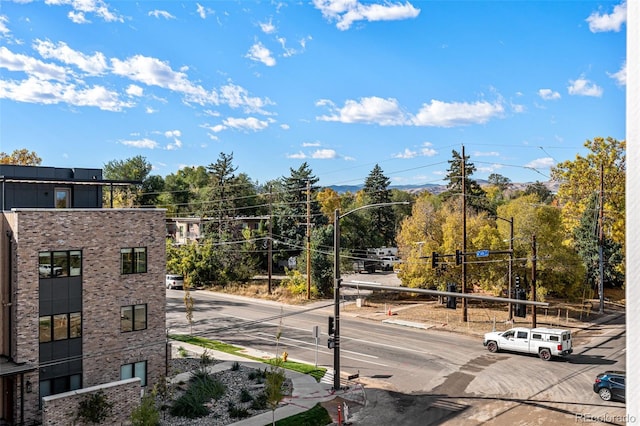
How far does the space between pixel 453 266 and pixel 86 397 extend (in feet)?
105

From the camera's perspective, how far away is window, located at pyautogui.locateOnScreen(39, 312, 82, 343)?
2048 cm

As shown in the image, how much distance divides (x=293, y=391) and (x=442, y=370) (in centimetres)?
833

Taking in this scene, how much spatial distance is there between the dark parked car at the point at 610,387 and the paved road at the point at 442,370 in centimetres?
36

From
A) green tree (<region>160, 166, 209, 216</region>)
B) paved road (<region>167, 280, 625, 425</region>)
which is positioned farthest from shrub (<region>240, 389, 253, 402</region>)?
green tree (<region>160, 166, 209, 216</region>)

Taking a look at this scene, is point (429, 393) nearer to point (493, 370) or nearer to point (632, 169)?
point (493, 370)

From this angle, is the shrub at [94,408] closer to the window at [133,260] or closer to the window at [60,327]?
the window at [60,327]

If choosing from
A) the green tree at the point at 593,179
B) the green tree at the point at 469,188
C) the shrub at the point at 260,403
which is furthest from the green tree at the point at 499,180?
the shrub at the point at 260,403

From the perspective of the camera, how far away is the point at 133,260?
23.3 metres

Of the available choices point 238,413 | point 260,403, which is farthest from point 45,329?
point 260,403

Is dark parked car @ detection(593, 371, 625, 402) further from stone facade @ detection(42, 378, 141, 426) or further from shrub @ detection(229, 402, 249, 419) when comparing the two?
stone facade @ detection(42, 378, 141, 426)

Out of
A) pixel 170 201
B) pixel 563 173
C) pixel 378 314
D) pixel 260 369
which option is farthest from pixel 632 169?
pixel 170 201

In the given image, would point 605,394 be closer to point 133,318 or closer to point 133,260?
point 133,318

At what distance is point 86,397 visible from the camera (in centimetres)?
1980

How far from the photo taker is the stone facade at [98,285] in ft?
65.1
